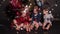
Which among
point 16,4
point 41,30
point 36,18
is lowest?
point 41,30

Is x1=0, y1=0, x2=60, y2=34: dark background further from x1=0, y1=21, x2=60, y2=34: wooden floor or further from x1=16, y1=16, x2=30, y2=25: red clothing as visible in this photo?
x1=16, y1=16, x2=30, y2=25: red clothing

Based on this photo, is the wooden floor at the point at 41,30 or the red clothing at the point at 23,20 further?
the red clothing at the point at 23,20

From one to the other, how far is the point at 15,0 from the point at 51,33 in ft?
1.70

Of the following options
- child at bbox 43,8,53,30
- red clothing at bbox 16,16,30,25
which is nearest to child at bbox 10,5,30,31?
red clothing at bbox 16,16,30,25

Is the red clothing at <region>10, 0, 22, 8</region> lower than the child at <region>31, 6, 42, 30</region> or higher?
higher

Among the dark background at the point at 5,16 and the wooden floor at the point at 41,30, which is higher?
the dark background at the point at 5,16

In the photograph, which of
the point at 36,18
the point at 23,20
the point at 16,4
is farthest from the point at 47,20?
the point at 16,4

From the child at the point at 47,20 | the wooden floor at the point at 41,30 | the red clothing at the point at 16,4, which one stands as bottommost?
the wooden floor at the point at 41,30

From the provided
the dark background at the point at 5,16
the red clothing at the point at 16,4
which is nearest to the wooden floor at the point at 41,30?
the dark background at the point at 5,16

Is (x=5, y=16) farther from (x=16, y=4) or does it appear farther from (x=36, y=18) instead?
(x=36, y=18)

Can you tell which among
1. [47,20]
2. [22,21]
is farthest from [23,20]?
[47,20]

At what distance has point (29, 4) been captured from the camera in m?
1.73

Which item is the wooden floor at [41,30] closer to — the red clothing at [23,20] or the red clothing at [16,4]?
the red clothing at [23,20]

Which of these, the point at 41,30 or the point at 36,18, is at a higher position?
the point at 36,18
